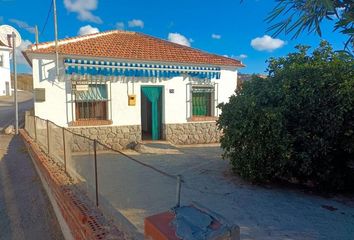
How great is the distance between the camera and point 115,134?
36.8 ft

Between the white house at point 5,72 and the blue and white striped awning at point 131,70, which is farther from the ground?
the white house at point 5,72

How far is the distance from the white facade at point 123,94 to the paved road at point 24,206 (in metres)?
2.19

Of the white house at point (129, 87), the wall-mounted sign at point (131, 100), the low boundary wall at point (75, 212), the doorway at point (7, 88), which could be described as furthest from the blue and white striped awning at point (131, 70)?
the doorway at point (7, 88)

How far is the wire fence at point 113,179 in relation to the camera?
4.00 meters

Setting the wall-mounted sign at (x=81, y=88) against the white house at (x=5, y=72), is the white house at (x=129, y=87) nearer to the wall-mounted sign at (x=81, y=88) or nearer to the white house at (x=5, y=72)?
the wall-mounted sign at (x=81, y=88)

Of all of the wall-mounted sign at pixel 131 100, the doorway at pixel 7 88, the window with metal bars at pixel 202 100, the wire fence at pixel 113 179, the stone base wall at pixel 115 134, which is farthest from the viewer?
the doorway at pixel 7 88

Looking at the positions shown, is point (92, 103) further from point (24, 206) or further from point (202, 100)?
point (24, 206)

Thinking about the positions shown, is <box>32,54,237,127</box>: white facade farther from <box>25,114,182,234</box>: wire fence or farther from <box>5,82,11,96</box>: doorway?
<box>5,82,11,96</box>: doorway

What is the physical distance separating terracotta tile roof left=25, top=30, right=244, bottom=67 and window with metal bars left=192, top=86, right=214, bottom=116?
4.03 feet

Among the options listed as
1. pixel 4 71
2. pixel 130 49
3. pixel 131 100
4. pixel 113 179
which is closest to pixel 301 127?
pixel 113 179

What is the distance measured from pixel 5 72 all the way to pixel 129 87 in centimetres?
3448

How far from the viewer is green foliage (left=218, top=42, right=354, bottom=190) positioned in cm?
544

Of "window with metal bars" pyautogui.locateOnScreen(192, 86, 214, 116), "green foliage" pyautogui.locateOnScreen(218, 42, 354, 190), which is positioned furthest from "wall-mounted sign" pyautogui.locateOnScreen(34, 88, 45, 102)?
"green foliage" pyautogui.locateOnScreen(218, 42, 354, 190)

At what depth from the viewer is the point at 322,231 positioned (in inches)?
157
